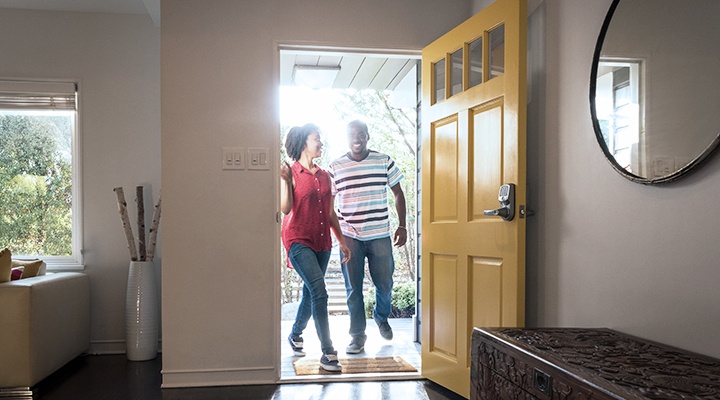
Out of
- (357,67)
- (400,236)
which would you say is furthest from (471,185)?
(357,67)

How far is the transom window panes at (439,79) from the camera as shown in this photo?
3.45 m

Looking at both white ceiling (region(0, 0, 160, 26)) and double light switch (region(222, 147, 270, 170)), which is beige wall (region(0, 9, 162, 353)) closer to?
white ceiling (region(0, 0, 160, 26))

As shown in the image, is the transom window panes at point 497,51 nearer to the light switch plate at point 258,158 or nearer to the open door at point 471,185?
the open door at point 471,185

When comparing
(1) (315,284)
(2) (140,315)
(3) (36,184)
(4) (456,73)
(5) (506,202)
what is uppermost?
(4) (456,73)

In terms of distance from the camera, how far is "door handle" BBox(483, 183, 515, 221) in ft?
8.92

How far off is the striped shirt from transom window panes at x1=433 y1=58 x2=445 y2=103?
102cm

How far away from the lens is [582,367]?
1576mm

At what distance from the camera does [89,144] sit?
4387mm

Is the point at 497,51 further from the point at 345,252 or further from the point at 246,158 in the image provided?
the point at 345,252

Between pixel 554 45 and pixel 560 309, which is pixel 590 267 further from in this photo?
pixel 554 45

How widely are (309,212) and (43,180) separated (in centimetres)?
197

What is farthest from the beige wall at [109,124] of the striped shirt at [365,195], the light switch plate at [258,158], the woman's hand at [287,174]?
the striped shirt at [365,195]

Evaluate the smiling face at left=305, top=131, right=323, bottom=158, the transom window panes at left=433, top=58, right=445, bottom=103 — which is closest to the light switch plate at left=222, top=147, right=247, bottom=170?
the smiling face at left=305, top=131, right=323, bottom=158

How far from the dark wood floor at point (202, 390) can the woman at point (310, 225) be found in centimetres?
37
